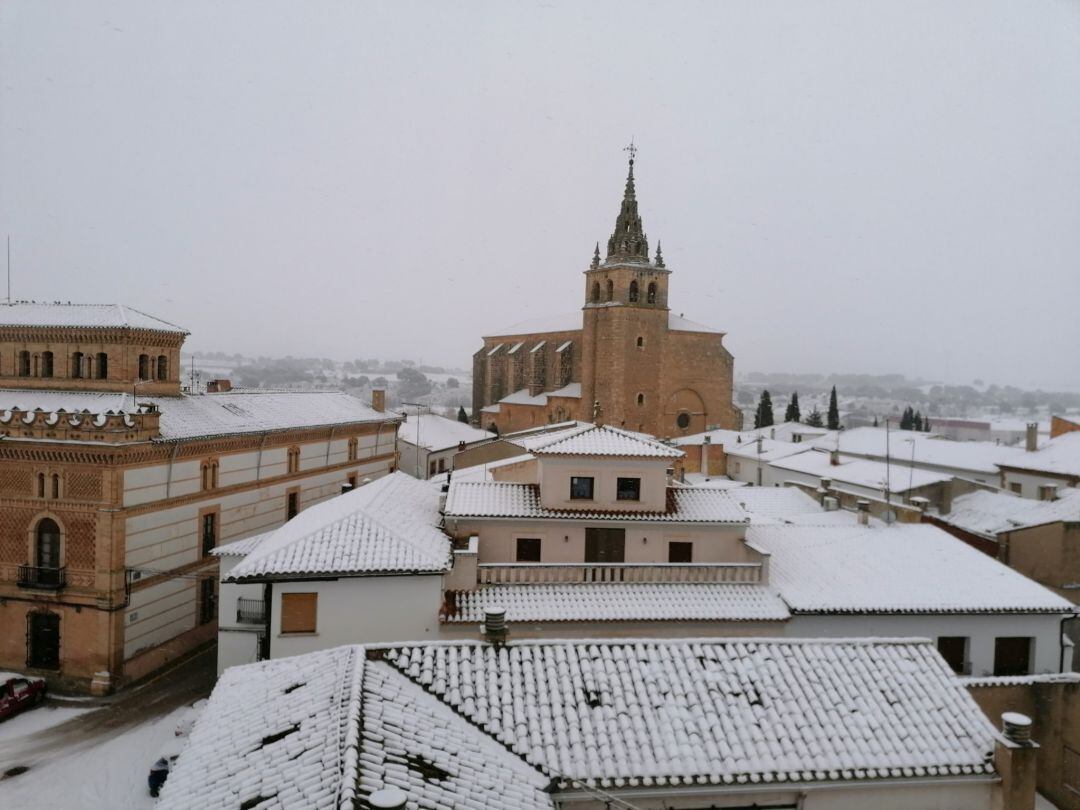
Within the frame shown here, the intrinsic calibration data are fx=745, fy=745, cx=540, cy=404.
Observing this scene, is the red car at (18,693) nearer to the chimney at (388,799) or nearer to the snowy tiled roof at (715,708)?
the snowy tiled roof at (715,708)

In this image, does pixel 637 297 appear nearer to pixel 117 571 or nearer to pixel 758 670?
pixel 117 571

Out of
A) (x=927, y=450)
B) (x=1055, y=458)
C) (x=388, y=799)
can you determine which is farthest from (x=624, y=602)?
(x=927, y=450)

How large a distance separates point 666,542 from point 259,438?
15.5m

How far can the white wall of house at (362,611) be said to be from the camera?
14797mm

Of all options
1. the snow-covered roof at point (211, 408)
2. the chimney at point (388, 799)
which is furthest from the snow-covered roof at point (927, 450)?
the chimney at point (388, 799)

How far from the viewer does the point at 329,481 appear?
105 feet

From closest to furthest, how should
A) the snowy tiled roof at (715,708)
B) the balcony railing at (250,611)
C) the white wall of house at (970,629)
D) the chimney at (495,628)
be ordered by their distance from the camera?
the snowy tiled roof at (715,708), the chimney at (495,628), the white wall of house at (970,629), the balcony railing at (250,611)

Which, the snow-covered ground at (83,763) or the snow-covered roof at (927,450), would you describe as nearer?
the snow-covered ground at (83,763)

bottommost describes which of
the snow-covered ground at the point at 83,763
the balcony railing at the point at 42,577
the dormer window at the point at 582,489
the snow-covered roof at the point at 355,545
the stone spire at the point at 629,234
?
the snow-covered ground at the point at 83,763

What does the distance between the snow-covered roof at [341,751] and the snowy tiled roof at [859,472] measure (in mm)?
28991

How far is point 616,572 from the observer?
1694cm

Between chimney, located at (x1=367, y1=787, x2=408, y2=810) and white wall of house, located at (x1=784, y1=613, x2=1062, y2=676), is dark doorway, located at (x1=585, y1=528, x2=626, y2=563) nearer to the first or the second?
white wall of house, located at (x1=784, y1=613, x2=1062, y2=676)

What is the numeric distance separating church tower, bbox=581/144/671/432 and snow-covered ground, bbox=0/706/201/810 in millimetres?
40725

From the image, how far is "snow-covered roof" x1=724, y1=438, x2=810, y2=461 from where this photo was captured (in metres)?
46.4
